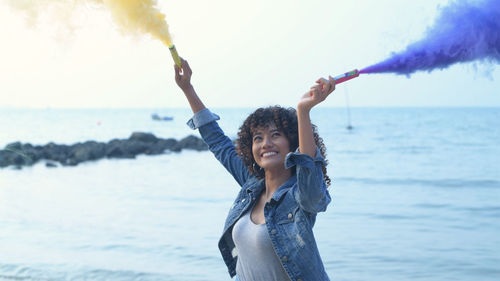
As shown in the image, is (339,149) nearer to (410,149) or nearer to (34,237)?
(410,149)

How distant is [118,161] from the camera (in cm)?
2514

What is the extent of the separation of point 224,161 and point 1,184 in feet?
50.1

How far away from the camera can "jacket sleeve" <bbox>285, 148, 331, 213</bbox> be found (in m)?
2.60

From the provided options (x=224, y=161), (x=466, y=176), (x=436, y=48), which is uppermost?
(x=436, y=48)

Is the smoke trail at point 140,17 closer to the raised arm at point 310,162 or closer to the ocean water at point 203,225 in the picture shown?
the raised arm at point 310,162

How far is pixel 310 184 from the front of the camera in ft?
8.53

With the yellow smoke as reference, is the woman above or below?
below

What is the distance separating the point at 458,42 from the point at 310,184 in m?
1.03

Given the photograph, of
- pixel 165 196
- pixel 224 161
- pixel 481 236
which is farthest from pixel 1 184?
pixel 224 161

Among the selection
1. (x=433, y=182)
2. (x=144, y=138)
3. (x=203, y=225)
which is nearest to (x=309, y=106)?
(x=203, y=225)

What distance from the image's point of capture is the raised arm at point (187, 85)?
11.5 feet

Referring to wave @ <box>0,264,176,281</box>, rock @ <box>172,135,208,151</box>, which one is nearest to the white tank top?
wave @ <box>0,264,176,281</box>

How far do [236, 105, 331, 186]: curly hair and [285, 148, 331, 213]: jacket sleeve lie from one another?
0.23 meters

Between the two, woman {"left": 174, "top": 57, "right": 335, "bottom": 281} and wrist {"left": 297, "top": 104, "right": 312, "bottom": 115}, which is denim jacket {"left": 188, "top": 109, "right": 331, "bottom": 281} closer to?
woman {"left": 174, "top": 57, "right": 335, "bottom": 281}
